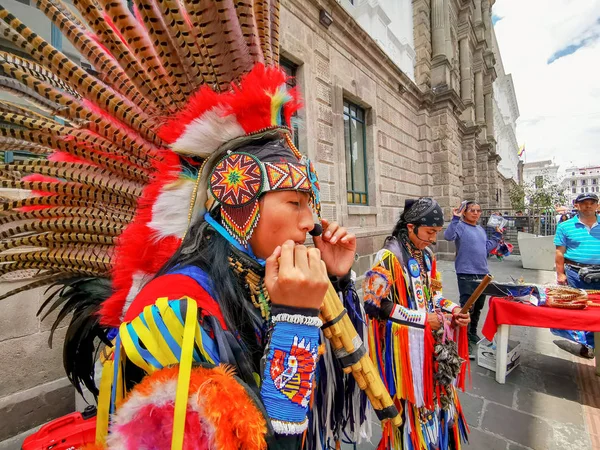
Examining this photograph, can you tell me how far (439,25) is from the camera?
35.0 ft

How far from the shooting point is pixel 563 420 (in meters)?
2.63

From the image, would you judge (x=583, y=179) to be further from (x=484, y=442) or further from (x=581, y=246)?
(x=484, y=442)

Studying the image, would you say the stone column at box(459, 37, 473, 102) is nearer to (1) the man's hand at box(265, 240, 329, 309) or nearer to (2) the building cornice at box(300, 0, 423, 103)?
(2) the building cornice at box(300, 0, 423, 103)

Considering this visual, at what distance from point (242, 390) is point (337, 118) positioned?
6.26 metres

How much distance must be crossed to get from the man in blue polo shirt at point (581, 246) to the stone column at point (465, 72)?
13266 mm

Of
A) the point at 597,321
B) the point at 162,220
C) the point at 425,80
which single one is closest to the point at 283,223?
the point at 162,220

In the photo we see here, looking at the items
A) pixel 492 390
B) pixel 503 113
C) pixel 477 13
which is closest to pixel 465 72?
pixel 477 13

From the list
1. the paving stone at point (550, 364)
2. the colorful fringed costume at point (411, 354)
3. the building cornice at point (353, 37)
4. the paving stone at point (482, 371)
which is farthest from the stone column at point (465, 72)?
the colorful fringed costume at point (411, 354)

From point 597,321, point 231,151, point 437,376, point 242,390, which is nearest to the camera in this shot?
point 242,390

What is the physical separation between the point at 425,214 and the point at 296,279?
179 centimetres

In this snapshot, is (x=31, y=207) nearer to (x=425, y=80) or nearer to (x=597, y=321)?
(x=597, y=321)

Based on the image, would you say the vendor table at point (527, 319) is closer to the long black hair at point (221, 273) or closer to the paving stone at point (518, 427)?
the paving stone at point (518, 427)

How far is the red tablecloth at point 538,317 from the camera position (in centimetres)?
288

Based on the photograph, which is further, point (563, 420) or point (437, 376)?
point (563, 420)
